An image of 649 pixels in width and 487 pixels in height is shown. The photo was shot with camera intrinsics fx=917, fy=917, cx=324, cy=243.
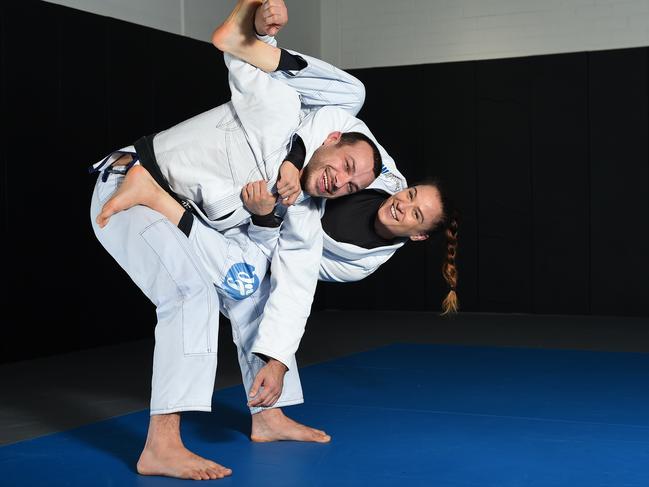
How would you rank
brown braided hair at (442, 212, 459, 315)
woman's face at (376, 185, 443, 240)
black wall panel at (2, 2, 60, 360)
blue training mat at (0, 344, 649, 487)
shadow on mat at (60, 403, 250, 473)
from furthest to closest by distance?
black wall panel at (2, 2, 60, 360), brown braided hair at (442, 212, 459, 315), woman's face at (376, 185, 443, 240), shadow on mat at (60, 403, 250, 473), blue training mat at (0, 344, 649, 487)

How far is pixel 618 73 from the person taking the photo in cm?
673

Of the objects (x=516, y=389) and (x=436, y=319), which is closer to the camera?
(x=516, y=389)

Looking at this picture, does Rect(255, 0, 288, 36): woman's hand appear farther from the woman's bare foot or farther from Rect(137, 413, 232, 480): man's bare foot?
Rect(137, 413, 232, 480): man's bare foot

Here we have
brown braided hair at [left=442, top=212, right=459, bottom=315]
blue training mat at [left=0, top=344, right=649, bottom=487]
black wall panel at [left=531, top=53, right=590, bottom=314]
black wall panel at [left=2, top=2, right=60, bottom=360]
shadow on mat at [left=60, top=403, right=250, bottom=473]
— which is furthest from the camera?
black wall panel at [left=531, top=53, right=590, bottom=314]

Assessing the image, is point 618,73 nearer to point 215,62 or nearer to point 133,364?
point 215,62

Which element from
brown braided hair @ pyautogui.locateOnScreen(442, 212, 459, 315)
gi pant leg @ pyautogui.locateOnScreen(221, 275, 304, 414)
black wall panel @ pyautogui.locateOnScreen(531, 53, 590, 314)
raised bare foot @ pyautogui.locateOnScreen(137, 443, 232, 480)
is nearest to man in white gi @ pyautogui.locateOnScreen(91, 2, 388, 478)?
raised bare foot @ pyautogui.locateOnScreen(137, 443, 232, 480)

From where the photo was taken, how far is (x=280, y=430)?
2893 millimetres

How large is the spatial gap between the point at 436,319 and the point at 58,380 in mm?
3244

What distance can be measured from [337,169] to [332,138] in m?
0.15

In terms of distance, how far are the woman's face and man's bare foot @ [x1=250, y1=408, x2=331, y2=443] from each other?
0.69m

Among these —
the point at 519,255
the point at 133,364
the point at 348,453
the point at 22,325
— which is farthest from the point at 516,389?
the point at 519,255

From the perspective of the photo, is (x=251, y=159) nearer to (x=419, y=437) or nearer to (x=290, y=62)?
(x=290, y=62)

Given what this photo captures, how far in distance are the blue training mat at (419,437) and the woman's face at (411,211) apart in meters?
0.68

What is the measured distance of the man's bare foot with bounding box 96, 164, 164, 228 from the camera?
8.34 ft
